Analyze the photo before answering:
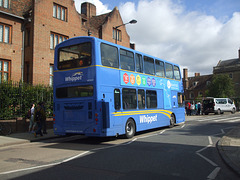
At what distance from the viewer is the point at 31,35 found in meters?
19.2

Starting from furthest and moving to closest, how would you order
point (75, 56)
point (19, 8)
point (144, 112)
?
point (19, 8), point (144, 112), point (75, 56)

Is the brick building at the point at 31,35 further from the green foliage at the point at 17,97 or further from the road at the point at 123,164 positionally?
the road at the point at 123,164

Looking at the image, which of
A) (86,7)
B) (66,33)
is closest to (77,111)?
(66,33)

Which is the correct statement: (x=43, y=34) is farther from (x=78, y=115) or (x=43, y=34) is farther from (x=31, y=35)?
(x=78, y=115)

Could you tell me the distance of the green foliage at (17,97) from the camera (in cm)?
1338

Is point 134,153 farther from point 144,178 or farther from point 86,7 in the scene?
point 86,7

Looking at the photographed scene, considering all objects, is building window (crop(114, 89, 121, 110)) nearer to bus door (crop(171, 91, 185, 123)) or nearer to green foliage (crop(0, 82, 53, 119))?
bus door (crop(171, 91, 185, 123))

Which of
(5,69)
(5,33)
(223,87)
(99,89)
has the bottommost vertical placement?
(99,89)

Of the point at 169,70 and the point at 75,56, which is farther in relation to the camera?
the point at 169,70

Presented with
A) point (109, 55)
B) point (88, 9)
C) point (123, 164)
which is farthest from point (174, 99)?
point (88, 9)

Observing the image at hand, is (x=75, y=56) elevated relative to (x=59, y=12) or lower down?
lower down

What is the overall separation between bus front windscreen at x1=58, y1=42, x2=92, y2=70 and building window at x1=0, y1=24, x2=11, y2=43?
9.79 m

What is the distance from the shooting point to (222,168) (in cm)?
598

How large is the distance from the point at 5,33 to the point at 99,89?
502 inches
